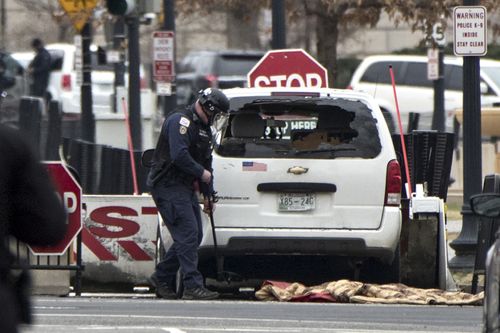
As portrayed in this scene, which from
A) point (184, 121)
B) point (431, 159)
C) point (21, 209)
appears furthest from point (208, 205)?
point (21, 209)

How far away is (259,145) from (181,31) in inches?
1464

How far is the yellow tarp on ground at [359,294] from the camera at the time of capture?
12211 mm

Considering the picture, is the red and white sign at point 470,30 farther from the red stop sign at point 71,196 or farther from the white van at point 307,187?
the red stop sign at point 71,196

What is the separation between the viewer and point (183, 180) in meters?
12.1

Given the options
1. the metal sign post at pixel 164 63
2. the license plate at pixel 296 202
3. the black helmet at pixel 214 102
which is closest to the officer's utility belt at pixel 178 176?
the black helmet at pixel 214 102

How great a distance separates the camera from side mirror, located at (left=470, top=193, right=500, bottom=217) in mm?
6551

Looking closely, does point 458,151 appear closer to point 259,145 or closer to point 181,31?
point 259,145

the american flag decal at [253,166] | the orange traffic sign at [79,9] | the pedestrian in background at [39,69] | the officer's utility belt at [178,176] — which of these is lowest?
the pedestrian in background at [39,69]

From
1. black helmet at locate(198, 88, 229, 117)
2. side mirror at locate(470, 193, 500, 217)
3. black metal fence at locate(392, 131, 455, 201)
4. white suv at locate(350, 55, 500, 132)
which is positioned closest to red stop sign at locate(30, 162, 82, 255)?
black helmet at locate(198, 88, 229, 117)

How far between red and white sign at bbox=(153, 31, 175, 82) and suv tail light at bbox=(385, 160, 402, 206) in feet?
33.5

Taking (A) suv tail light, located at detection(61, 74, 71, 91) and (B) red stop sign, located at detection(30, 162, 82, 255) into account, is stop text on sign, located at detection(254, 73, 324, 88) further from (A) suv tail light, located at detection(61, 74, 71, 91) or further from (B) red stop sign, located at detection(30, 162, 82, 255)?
(A) suv tail light, located at detection(61, 74, 71, 91)

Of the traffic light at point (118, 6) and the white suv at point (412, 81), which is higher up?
the traffic light at point (118, 6)

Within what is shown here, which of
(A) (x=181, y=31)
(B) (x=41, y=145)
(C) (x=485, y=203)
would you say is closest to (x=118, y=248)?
(C) (x=485, y=203)

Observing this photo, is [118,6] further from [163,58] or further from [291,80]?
[291,80]
